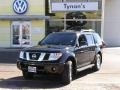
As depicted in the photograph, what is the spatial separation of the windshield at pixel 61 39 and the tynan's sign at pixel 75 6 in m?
20.9

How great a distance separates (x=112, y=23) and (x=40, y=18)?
364 inches

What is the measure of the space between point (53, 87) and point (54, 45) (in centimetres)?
209

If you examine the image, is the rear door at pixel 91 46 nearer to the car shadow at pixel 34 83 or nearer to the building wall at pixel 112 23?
the car shadow at pixel 34 83

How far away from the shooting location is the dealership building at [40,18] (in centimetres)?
3628

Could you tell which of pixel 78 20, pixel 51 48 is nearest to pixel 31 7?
pixel 78 20

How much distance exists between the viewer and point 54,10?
36.8 m

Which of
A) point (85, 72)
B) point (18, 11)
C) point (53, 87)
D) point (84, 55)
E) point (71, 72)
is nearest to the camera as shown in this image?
point (53, 87)

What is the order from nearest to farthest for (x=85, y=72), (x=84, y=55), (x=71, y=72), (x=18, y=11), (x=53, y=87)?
(x=53, y=87) < (x=71, y=72) < (x=84, y=55) < (x=85, y=72) < (x=18, y=11)

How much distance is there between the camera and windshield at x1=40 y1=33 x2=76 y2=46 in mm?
15070

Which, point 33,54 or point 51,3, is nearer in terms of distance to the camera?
point 33,54

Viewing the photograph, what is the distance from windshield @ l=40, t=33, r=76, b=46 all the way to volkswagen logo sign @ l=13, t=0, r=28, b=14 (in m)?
20.8

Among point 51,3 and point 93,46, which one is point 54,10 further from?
point 93,46

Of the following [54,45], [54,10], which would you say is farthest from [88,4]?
[54,45]

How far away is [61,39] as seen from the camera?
15.4 metres
